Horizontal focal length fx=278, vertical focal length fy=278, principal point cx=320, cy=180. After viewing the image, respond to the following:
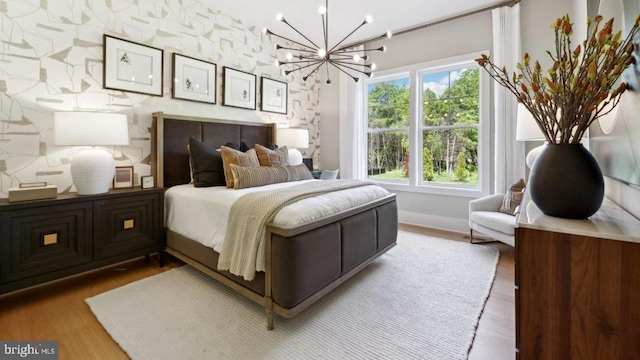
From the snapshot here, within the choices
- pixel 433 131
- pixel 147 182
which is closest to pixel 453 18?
pixel 433 131

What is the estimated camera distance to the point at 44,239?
6.63ft

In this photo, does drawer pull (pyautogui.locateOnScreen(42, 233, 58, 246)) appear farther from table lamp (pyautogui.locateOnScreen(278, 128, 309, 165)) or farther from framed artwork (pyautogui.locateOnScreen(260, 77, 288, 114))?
framed artwork (pyautogui.locateOnScreen(260, 77, 288, 114))

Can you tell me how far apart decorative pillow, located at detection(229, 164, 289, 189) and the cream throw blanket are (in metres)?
0.54

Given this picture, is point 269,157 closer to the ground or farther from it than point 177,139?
closer to the ground

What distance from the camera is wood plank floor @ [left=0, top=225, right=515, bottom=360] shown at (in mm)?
1574

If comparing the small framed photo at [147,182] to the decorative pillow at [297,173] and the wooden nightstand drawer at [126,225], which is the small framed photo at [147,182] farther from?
the decorative pillow at [297,173]

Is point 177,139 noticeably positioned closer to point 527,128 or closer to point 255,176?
point 255,176

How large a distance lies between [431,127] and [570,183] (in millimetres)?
3313

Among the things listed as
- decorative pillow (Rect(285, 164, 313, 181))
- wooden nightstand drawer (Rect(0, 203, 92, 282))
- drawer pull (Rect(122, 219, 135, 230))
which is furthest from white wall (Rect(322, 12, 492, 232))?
wooden nightstand drawer (Rect(0, 203, 92, 282))

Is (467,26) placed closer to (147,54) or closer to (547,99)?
(547,99)

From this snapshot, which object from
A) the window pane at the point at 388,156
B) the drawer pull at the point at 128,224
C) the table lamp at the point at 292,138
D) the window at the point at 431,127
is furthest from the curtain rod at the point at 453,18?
the drawer pull at the point at 128,224

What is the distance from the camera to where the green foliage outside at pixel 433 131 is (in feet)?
12.8

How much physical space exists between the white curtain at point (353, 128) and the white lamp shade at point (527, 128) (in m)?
2.62

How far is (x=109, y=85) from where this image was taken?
2.67 meters
